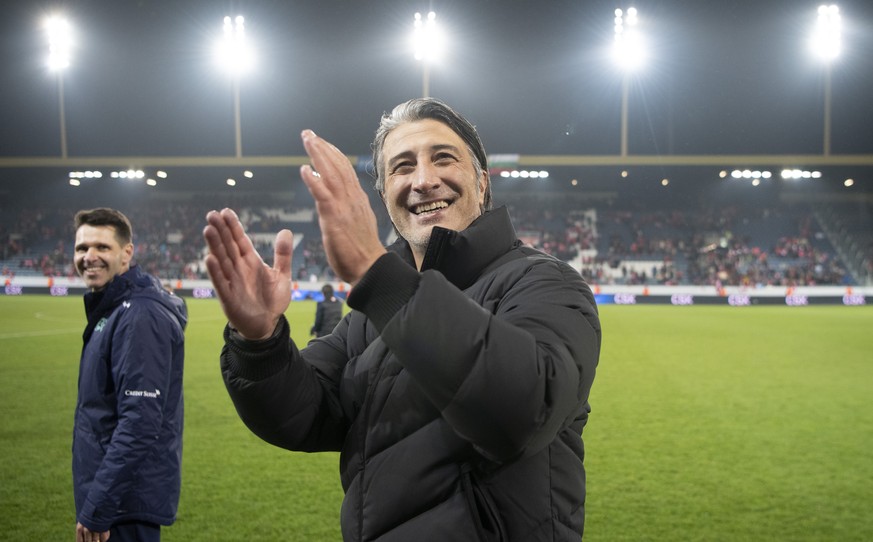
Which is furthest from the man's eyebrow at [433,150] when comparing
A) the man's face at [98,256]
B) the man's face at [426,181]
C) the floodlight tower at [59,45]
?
the floodlight tower at [59,45]

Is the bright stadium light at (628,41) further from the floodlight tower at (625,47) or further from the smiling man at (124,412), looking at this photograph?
the smiling man at (124,412)

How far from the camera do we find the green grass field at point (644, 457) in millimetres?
5258

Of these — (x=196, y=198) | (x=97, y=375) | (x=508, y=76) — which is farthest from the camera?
(x=196, y=198)

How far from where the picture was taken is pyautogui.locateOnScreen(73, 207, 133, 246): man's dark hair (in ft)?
11.1

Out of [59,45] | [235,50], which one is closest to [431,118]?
[235,50]

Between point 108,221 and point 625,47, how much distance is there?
3149 centimetres

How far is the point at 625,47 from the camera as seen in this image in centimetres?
3136

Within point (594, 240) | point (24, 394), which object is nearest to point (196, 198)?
point (594, 240)

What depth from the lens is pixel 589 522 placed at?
5297 mm

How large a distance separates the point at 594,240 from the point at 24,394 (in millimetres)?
33833

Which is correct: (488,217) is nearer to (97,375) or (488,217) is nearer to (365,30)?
(97,375)

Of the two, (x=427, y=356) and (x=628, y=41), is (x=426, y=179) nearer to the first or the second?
(x=427, y=356)

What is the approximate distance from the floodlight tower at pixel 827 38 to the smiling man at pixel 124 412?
112ft

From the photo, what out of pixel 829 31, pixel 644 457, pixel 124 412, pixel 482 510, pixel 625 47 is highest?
pixel 829 31
